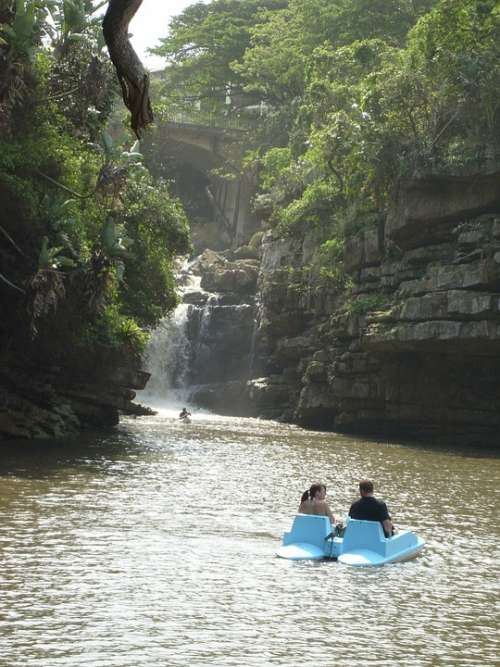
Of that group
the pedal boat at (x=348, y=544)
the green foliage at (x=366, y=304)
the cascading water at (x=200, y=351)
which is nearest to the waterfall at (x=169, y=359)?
the cascading water at (x=200, y=351)

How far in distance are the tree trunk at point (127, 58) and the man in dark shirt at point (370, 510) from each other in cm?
1102

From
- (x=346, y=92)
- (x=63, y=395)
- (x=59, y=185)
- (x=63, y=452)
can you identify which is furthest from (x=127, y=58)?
(x=346, y=92)

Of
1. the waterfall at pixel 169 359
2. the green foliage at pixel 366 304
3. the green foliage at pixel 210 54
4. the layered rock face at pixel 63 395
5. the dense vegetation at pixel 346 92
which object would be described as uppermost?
the green foliage at pixel 210 54

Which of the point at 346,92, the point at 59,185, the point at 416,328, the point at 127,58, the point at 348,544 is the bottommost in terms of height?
the point at 348,544

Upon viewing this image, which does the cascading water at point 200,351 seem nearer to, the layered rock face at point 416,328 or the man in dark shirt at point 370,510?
the layered rock face at point 416,328

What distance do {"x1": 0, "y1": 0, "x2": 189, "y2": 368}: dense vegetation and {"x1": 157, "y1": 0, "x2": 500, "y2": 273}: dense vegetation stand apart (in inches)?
503

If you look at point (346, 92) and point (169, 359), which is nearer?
point (346, 92)

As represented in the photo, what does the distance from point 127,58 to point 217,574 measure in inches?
387

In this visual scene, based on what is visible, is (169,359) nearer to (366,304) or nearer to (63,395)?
(366,304)

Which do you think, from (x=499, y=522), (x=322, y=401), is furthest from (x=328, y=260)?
(x=499, y=522)

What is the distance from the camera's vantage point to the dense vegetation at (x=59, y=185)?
26141 mm

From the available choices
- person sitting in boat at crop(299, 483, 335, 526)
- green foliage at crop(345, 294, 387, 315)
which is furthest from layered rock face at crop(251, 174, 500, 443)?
person sitting in boat at crop(299, 483, 335, 526)

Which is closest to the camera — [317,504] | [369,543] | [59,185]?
[369,543]

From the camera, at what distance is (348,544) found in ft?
50.4
